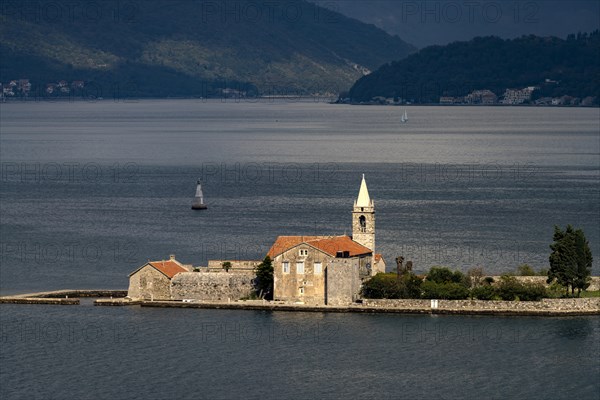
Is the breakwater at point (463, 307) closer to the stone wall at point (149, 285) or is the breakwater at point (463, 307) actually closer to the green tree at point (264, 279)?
the green tree at point (264, 279)

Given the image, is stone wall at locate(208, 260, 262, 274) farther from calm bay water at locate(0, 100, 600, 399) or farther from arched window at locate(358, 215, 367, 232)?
arched window at locate(358, 215, 367, 232)

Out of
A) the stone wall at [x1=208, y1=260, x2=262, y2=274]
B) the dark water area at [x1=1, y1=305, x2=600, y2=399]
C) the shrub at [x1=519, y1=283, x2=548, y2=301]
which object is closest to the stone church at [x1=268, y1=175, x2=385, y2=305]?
the dark water area at [x1=1, y1=305, x2=600, y2=399]

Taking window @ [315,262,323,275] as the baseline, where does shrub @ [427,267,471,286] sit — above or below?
below

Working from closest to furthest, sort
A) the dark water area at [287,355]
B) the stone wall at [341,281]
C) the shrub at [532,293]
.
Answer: the dark water area at [287,355] < the stone wall at [341,281] < the shrub at [532,293]

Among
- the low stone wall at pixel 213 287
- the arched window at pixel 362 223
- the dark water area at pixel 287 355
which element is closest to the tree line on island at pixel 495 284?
the dark water area at pixel 287 355

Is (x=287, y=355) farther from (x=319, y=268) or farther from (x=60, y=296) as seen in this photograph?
(x=60, y=296)

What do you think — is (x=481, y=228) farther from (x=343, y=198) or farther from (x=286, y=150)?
(x=286, y=150)
